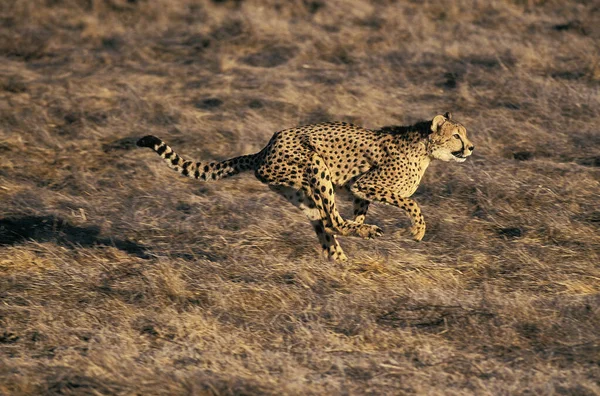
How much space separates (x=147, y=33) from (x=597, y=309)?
8.28 metres

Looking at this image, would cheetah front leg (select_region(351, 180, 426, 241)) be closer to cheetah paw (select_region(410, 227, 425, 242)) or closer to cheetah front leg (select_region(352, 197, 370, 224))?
cheetah paw (select_region(410, 227, 425, 242))

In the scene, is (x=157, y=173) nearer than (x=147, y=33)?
Yes

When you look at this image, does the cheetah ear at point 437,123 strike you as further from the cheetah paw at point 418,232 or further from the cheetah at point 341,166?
the cheetah paw at point 418,232

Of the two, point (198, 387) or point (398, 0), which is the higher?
point (398, 0)

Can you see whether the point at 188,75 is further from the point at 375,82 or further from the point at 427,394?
the point at 427,394

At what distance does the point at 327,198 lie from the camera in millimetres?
6457

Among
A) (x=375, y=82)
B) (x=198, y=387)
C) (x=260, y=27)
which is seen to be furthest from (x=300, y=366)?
(x=260, y=27)

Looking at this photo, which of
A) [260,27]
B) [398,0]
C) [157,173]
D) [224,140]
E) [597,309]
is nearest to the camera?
[597,309]

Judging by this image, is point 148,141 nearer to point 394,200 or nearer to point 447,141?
point 394,200

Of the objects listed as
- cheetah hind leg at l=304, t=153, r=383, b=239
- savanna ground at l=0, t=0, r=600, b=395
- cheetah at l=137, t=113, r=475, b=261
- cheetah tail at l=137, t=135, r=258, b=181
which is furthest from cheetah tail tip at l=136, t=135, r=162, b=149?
cheetah hind leg at l=304, t=153, r=383, b=239

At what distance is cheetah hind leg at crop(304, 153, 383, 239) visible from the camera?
644 cm

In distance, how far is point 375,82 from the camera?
10844mm

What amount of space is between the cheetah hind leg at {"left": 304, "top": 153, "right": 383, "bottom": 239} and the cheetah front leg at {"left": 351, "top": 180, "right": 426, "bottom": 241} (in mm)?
190

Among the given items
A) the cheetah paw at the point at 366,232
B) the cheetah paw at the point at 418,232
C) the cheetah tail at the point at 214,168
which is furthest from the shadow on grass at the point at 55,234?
the cheetah paw at the point at 418,232
